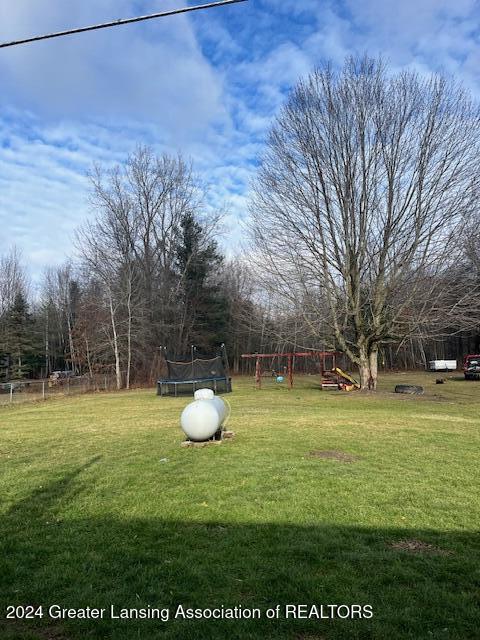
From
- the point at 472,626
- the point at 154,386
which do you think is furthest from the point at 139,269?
the point at 472,626

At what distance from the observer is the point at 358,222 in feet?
66.6

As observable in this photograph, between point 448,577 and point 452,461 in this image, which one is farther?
point 452,461

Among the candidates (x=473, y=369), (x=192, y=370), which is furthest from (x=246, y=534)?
(x=473, y=369)

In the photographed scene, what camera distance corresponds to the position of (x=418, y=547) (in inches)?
161

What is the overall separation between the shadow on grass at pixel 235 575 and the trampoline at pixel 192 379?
17672 mm

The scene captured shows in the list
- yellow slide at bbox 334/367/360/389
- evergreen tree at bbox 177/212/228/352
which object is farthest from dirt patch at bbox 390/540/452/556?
evergreen tree at bbox 177/212/228/352

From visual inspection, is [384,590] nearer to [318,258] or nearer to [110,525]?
[110,525]

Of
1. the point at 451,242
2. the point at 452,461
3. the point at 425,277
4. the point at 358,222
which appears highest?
the point at 358,222

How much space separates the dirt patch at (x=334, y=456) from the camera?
7516 mm

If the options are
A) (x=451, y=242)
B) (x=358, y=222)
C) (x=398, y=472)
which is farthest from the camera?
(x=358, y=222)

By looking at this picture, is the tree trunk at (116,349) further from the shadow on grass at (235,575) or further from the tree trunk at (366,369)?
the shadow on grass at (235,575)

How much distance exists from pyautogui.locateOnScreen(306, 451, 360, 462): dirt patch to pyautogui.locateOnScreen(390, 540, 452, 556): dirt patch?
10.7ft

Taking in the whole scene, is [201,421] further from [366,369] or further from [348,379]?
[348,379]

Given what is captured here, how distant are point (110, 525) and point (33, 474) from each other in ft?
9.06
